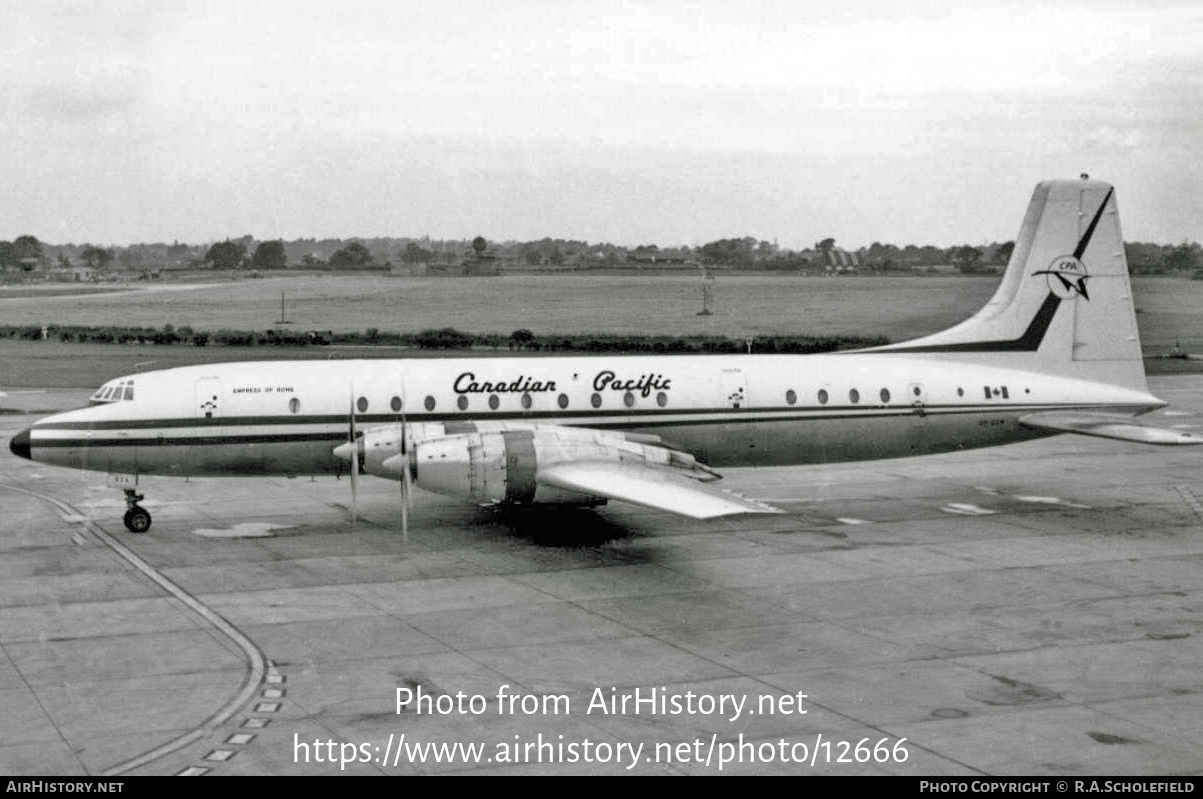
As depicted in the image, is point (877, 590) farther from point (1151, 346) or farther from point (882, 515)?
point (1151, 346)

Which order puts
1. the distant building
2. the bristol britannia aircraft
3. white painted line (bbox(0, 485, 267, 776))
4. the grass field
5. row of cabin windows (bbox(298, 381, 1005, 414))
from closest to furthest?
1. white painted line (bbox(0, 485, 267, 776))
2. the bristol britannia aircraft
3. row of cabin windows (bbox(298, 381, 1005, 414))
4. the grass field
5. the distant building

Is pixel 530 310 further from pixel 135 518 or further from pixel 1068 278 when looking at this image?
pixel 135 518

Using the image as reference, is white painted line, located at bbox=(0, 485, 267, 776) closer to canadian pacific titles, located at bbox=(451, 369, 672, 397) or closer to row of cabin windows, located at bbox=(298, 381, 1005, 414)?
row of cabin windows, located at bbox=(298, 381, 1005, 414)

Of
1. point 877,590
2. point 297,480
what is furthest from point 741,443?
point 297,480

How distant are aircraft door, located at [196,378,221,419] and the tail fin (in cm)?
1701

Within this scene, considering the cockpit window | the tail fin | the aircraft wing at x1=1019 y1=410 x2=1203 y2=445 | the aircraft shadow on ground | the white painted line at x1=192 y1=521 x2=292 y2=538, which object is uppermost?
the tail fin

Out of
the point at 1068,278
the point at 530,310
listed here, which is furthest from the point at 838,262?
the point at 1068,278

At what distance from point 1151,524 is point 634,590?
41.7 feet

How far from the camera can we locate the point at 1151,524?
27.7m

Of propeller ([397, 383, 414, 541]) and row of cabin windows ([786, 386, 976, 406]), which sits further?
row of cabin windows ([786, 386, 976, 406])

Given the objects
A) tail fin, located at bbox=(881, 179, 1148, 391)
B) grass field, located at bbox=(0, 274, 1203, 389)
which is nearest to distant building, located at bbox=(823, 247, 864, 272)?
grass field, located at bbox=(0, 274, 1203, 389)

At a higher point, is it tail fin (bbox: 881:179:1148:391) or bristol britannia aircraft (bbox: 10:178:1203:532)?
tail fin (bbox: 881:179:1148:391)

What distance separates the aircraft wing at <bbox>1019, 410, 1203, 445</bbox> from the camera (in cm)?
2673

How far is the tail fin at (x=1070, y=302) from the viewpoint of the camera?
30.7 metres
